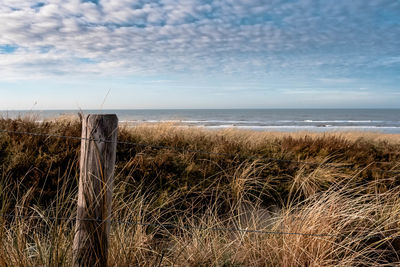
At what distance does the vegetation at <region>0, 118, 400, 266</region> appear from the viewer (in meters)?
3.34

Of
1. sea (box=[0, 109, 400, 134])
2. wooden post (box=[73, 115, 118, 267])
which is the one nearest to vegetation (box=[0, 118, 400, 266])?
wooden post (box=[73, 115, 118, 267])

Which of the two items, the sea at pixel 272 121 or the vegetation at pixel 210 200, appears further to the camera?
the sea at pixel 272 121

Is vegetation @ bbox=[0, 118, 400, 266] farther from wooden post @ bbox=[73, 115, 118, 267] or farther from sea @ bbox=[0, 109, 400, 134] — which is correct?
sea @ bbox=[0, 109, 400, 134]

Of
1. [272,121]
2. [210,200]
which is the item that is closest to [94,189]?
[210,200]

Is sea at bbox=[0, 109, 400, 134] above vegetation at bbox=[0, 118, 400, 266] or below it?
above

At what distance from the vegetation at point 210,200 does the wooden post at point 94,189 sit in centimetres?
24

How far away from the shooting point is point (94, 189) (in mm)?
2449

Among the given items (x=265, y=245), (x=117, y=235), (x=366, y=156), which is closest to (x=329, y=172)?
(x=366, y=156)

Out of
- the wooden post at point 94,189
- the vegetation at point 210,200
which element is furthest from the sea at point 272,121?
the wooden post at point 94,189

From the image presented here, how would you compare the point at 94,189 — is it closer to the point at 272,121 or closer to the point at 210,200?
the point at 210,200

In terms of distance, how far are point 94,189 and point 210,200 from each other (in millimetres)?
2842

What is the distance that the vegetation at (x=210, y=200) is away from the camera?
334 cm

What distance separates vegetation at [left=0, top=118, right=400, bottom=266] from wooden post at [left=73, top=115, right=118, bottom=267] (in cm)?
24

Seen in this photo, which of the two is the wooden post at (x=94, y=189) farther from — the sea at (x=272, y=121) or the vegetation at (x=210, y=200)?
the sea at (x=272, y=121)
